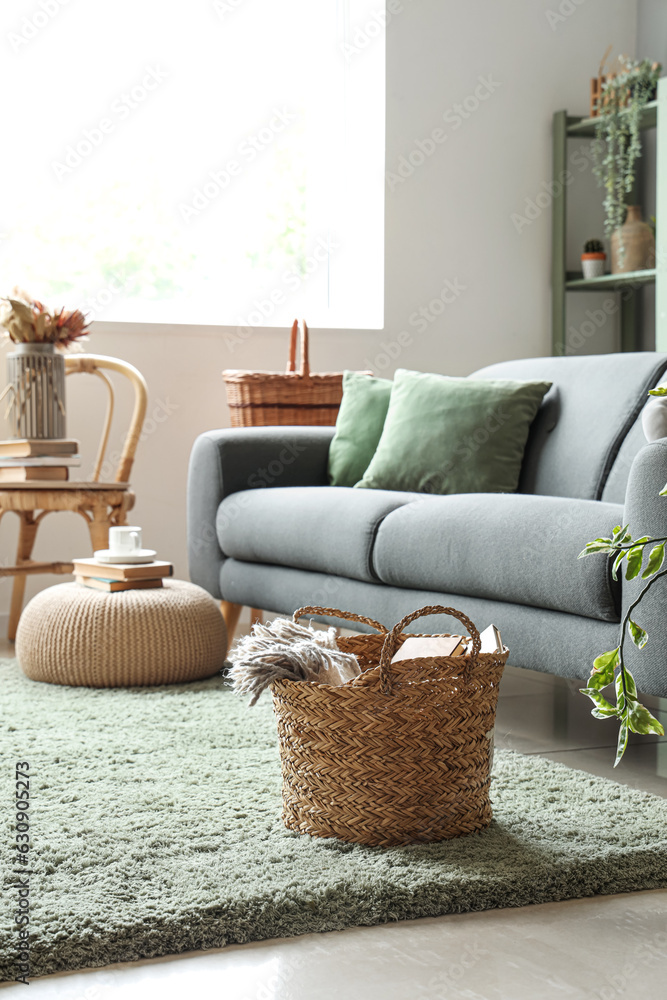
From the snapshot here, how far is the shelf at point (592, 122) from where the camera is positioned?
4.36 meters

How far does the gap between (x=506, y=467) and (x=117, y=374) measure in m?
1.72

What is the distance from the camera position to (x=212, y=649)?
2961mm

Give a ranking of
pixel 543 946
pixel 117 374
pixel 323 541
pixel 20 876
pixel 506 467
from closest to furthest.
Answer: pixel 543 946
pixel 20 876
pixel 323 541
pixel 506 467
pixel 117 374

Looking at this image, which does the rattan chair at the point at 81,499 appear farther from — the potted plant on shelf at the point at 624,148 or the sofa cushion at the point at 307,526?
the potted plant on shelf at the point at 624,148

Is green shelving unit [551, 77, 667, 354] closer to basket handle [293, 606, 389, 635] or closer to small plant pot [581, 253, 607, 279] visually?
small plant pot [581, 253, 607, 279]

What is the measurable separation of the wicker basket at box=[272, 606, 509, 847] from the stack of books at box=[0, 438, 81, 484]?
6.45 ft

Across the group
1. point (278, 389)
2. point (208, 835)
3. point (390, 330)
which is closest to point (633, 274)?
point (390, 330)

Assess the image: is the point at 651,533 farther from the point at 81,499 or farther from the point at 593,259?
the point at 593,259

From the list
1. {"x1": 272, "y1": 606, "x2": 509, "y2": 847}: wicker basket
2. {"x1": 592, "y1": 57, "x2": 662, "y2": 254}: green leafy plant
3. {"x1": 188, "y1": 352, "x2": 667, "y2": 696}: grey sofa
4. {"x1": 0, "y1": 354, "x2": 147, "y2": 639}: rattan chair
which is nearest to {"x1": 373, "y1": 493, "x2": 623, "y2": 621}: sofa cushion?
{"x1": 188, "y1": 352, "x2": 667, "y2": 696}: grey sofa

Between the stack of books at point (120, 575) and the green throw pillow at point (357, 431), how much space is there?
2.12 ft

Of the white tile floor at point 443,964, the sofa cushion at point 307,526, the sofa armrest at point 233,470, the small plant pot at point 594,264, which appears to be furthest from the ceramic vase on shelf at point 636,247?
the white tile floor at point 443,964

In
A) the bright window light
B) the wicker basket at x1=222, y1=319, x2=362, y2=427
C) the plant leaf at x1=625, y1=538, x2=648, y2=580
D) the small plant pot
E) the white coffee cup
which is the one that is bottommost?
the white coffee cup

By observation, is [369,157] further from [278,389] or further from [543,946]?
[543,946]

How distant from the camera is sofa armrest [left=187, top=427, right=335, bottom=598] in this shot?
3.37 meters
